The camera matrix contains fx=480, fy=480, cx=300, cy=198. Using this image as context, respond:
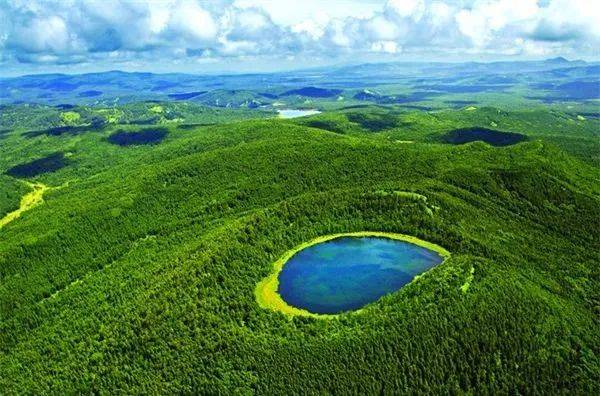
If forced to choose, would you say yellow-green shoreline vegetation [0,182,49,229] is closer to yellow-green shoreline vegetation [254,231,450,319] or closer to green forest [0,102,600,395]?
green forest [0,102,600,395]

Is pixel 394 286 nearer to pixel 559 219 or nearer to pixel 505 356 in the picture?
pixel 505 356

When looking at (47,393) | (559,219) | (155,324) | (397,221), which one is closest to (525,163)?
(559,219)

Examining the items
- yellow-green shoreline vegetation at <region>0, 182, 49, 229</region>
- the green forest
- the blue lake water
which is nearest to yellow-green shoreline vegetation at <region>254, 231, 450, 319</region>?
the blue lake water

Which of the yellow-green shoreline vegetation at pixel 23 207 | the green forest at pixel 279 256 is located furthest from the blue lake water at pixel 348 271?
the yellow-green shoreline vegetation at pixel 23 207

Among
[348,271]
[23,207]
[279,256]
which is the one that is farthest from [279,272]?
[23,207]

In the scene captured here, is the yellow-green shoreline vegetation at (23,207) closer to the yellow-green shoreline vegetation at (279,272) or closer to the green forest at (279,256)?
the green forest at (279,256)
